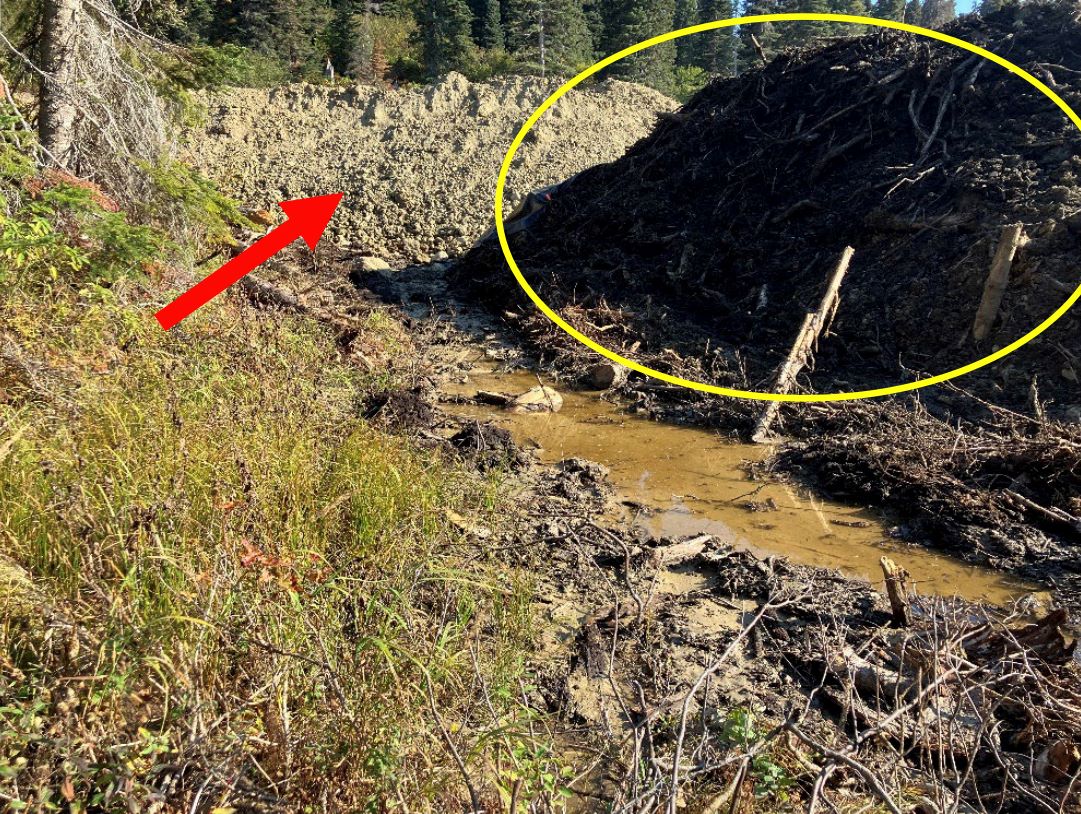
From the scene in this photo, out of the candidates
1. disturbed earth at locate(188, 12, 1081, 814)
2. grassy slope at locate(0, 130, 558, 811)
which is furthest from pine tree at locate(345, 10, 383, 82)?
grassy slope at locate(0, 130, 558, 811)

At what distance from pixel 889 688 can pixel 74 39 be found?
28.2 feet

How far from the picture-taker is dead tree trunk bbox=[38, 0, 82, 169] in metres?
7.06

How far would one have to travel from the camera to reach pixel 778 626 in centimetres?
408

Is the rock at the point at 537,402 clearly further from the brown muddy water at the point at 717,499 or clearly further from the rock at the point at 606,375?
the rock at the point at 606,375

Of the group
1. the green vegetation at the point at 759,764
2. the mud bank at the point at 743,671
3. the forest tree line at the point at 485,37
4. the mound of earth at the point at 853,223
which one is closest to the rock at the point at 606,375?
the mound of earth at the point at 853,223

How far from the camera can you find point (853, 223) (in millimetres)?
9742

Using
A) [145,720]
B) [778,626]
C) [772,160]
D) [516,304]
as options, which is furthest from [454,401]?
[772,160]

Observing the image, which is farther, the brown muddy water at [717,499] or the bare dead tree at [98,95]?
the bare dead tree at [98,95]

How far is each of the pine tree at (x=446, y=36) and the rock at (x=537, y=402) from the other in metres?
30.6

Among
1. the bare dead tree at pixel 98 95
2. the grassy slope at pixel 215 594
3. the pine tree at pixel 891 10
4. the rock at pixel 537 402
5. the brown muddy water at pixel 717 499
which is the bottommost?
the rock at pixel 537 402

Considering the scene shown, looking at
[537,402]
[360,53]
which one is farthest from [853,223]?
[360,53]

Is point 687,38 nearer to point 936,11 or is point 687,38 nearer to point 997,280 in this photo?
point 936,11

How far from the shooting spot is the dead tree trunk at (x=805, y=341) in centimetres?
720

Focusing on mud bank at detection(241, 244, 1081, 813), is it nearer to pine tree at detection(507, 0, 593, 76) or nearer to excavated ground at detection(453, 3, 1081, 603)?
excavated ground at detection(453, 3, 1081, 603)
